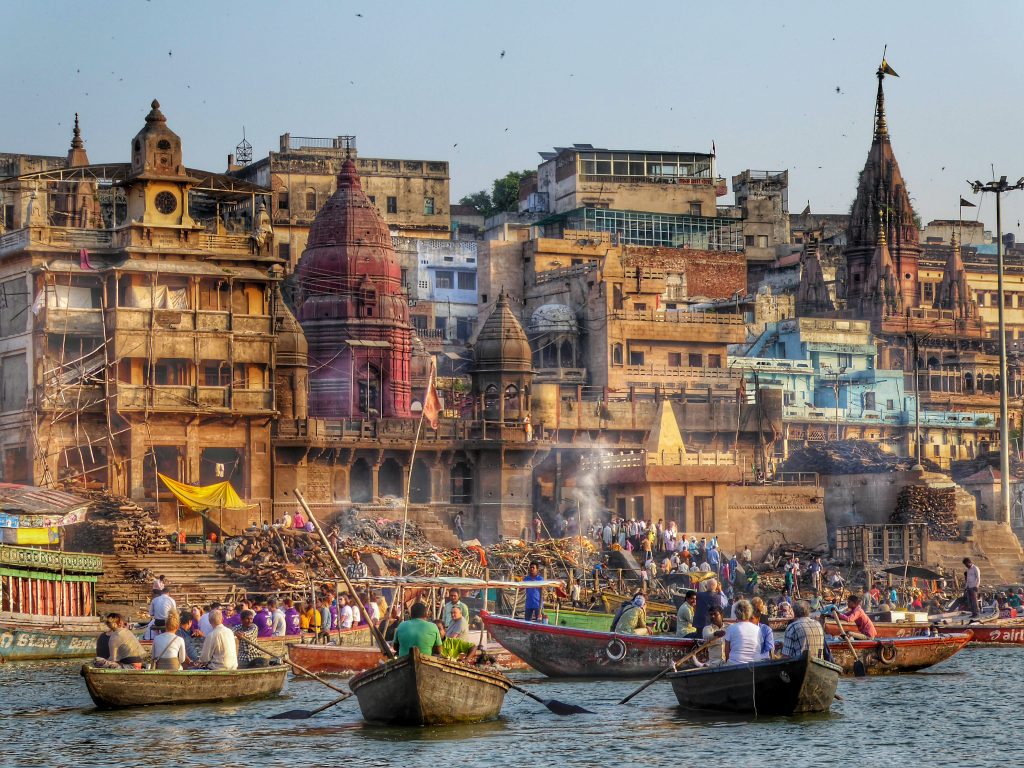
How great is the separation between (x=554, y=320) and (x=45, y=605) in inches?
1423

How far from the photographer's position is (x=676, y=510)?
62.0 meters

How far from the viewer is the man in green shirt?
2697 centimetres

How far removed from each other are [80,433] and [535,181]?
49577 mm

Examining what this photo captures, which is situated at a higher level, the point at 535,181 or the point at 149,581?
the point at 535,181

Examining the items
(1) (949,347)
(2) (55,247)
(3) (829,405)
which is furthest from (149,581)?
(1) (949,347)

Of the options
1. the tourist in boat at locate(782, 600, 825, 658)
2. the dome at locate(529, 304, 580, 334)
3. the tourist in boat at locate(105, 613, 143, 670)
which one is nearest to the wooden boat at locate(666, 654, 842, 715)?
the tourist in boat at locate(782, 600, 825, 658)

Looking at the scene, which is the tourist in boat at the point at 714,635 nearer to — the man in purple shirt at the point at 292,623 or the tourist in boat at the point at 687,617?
the tourist in boat at the point at 687,617

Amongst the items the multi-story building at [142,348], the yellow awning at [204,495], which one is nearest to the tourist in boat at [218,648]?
the yellow awning at [204,495]

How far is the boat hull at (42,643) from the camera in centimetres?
3953

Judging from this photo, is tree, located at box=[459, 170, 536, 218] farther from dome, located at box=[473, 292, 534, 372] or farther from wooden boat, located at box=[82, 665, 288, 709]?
wooden boat, located at box=[82, 665, 288, 709]

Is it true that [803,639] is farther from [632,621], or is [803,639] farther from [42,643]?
[42,643]

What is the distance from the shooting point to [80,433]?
53.8 m

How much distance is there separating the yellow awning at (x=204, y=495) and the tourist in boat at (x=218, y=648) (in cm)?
2230

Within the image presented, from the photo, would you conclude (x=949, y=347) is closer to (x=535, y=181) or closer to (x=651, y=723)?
(x=535, y=181)
